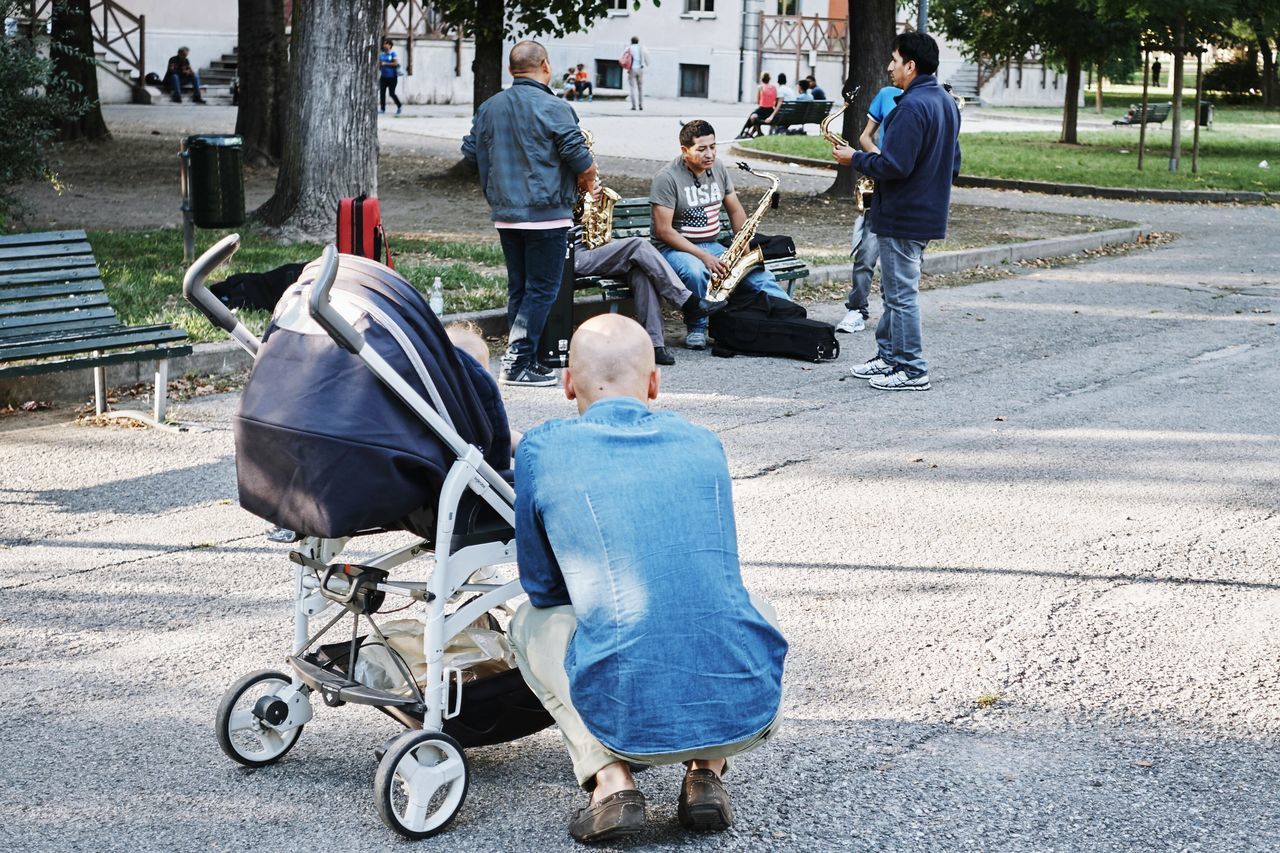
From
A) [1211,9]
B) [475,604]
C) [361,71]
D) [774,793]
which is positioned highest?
[1211,9]

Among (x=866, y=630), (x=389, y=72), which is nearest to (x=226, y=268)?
(x=866, y=630)

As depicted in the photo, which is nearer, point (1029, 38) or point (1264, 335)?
point (1264, 335)

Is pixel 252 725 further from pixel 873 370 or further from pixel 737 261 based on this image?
pixel 737 261

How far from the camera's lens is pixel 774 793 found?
391 centimetres

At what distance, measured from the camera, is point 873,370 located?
916cm

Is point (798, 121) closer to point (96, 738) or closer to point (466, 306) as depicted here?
point (466, 306)

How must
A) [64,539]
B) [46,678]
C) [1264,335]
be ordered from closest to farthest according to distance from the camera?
[46,678]
[64,539]
[1264,335]

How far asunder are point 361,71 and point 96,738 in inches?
363

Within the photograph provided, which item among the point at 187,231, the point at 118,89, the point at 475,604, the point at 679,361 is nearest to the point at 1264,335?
the point at 679,361

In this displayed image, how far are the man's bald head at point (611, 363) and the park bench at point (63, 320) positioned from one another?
14.6 feet

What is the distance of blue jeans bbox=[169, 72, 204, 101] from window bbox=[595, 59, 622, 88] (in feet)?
52.0

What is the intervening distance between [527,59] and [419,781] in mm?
5899

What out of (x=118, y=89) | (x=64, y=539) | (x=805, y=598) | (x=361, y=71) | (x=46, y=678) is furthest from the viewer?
(x=118, y=89)

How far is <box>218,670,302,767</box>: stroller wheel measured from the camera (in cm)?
385
